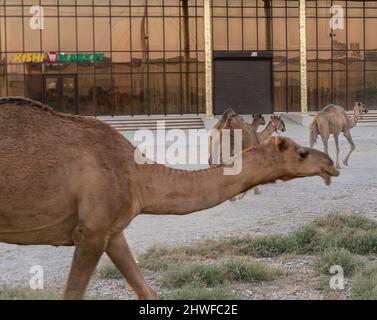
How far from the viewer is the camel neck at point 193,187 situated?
16.1ft

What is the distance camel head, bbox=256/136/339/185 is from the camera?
189 inches

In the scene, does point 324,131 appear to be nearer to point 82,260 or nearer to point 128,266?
point 128,266

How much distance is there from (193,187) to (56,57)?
126ft

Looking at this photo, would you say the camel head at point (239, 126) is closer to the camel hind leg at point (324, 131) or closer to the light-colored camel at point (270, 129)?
the light-colored camel at point (270, 129)

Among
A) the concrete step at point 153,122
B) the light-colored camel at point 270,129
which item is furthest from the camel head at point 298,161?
the concrete step at point 153,122

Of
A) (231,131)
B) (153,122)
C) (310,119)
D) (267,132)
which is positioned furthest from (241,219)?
(310,119)

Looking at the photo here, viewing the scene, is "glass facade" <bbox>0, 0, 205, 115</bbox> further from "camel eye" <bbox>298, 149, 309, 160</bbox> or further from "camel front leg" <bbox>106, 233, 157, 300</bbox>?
"camel eye" <bbox>298, 149, 309, 160</bbox>

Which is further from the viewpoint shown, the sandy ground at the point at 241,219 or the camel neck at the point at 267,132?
the camel neck at the point at 267,132

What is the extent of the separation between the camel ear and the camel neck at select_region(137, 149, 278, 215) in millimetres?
126

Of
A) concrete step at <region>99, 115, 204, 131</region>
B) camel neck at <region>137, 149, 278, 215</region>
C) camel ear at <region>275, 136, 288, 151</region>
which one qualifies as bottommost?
camel neck at <region>137, 149, 278, 215</region>

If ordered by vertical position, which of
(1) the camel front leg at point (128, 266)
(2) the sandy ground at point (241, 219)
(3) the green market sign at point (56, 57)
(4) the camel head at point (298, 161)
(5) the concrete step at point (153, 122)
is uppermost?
(3) the green market sign at point (56, 57)

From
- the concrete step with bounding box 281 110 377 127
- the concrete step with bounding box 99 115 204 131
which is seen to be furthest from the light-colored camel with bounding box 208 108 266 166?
the concrete step with bounding box 281 110 377 127

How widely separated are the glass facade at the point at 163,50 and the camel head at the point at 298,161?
38183mm
